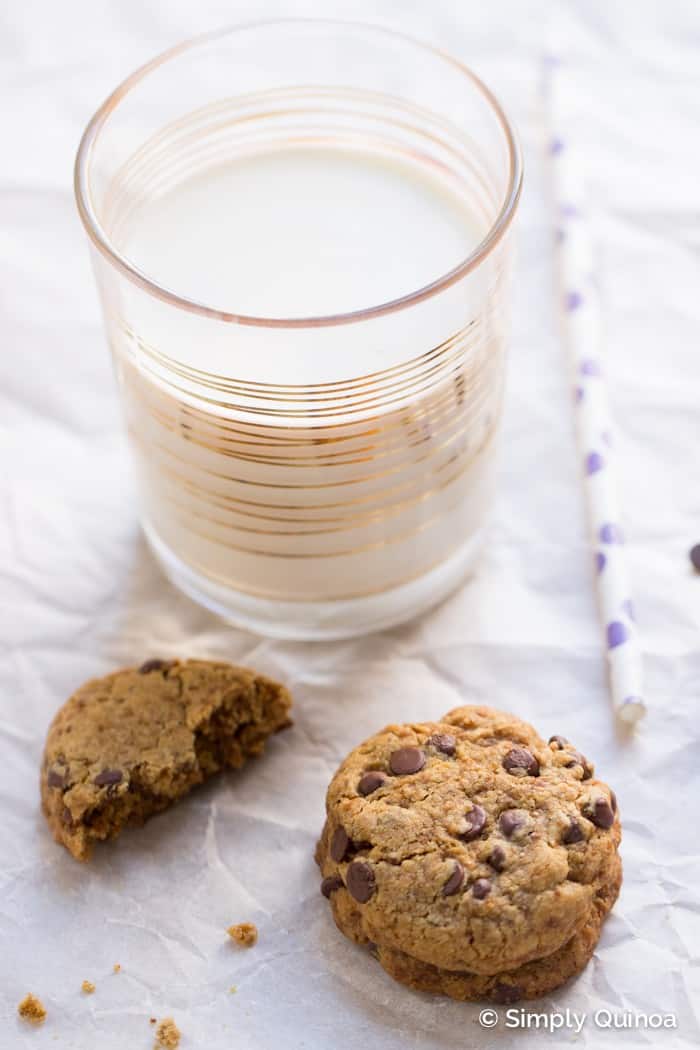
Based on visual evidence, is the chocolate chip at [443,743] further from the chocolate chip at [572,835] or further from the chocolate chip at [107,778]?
the chocolate chip at [107,778]

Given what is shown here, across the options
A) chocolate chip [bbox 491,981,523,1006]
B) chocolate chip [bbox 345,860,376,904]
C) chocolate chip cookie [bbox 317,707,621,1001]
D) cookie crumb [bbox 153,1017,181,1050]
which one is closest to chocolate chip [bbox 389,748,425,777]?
chocolate chip cookie [bbox 317,707,621,1001]

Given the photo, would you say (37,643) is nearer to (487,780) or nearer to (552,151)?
(487,780)

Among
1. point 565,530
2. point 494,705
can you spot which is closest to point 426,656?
point 494,705

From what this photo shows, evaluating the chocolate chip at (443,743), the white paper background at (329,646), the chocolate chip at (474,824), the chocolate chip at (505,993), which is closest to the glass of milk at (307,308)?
the white paper background at (329,646)

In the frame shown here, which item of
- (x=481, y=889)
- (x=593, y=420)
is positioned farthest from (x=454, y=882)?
(x=593, y=420)

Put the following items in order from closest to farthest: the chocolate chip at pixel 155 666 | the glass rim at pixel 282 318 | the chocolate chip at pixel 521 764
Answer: the glass rim at pixel 282 318 < the chocolate chip at pixel 521 764 < the chocolate chip at pixel 155 666

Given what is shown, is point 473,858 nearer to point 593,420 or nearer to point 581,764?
point 581,764
